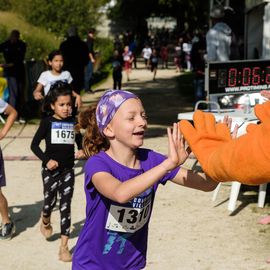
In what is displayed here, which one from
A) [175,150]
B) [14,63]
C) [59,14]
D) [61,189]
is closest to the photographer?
[175,150]

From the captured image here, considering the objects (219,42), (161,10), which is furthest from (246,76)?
(161,10)

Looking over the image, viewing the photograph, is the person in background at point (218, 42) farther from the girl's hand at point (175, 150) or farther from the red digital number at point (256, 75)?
the girl's hand at point (175, 150)

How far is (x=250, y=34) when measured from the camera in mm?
18922

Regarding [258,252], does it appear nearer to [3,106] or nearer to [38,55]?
[3,106]

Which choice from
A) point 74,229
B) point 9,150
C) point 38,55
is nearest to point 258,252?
point 74,229

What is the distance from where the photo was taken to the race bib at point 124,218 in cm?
327

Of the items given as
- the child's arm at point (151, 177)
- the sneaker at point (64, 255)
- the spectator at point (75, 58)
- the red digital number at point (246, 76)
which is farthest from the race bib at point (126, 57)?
the child's arm at point (151, 177)

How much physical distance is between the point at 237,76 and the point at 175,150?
5905 mm

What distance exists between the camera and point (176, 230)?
21.1 ft

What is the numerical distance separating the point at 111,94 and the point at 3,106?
3183 mm

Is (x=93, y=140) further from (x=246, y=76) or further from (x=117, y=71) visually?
(x=117, y=71)

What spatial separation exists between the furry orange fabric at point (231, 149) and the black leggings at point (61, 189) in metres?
2.85

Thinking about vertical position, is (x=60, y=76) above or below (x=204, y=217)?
above

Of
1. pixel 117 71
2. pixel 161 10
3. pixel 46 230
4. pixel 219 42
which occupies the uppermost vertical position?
pixel 161 10
